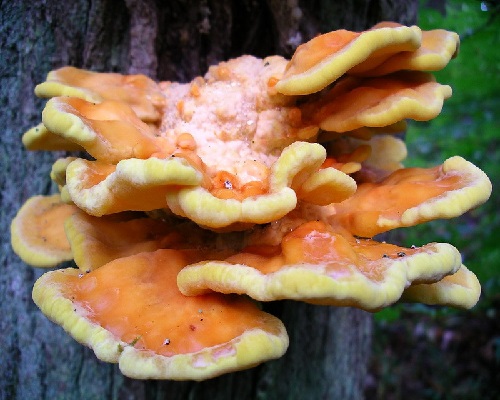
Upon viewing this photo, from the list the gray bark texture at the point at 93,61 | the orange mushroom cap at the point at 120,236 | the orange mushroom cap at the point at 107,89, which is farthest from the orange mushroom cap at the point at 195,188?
the gray bark texture at the point at 93,61

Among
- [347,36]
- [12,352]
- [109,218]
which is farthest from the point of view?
[12,352]

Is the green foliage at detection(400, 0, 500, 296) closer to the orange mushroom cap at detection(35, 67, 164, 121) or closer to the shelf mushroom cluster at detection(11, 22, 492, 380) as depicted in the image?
the shelf mushroom cluster at detection(11, 22, 492, 380)

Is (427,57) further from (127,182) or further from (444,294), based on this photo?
(127,182)

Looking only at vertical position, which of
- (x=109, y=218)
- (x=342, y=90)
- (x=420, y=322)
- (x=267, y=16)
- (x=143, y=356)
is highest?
(x=267, y=16)

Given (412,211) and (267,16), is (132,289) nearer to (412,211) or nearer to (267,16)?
(412,211)

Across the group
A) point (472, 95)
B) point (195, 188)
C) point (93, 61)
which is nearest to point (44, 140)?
point (93, 61)

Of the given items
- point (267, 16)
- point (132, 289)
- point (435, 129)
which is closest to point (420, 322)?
point (435, 129)
